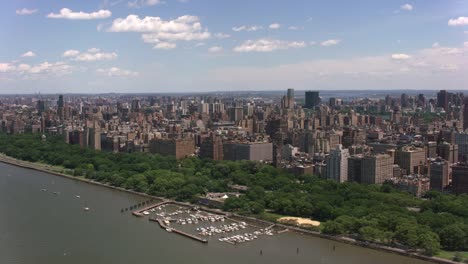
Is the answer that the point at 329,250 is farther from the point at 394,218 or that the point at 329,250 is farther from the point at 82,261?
the point at 82,261

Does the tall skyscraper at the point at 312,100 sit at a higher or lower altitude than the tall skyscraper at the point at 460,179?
higher

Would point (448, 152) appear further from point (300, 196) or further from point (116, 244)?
point (116, 244)

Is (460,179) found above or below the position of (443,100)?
below

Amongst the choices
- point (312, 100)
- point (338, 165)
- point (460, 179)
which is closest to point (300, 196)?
point (338, 165)

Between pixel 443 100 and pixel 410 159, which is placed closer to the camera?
pixel 410 159

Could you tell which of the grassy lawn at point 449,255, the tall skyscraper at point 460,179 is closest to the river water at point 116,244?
the grassy lawn at point 449,255

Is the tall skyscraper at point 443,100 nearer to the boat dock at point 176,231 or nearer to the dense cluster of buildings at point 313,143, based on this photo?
the dense cluster of buildings at point 313,143

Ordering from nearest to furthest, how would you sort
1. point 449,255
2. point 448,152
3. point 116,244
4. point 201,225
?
point 449,255 < point 116,244 < point 201,225 < point 448,152
